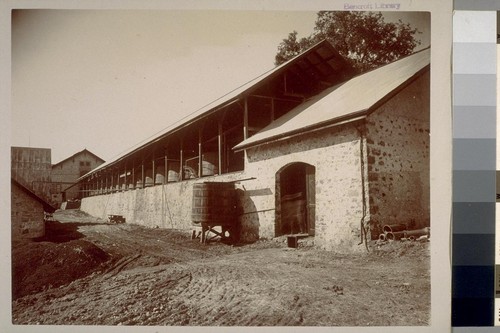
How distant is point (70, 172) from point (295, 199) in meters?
1.66

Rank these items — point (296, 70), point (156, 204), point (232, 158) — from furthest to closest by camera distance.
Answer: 1. point (156, 204)
2. point (232, 158)
3. point (296, 70)

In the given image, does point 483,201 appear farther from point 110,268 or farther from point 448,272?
point 110,268

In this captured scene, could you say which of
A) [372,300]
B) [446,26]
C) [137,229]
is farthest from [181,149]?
[446,26]

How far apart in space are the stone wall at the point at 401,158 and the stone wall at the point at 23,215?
235 cm

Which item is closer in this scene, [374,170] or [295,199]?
[374,170]

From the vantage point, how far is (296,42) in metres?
2.70

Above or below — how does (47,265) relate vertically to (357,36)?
below

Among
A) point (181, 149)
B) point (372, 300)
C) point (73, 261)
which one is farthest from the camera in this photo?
point (181, 149)

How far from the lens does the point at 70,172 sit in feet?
9.25

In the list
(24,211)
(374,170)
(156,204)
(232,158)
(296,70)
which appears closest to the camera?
(374,170)

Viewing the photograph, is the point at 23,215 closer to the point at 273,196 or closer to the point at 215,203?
the point at 215,203

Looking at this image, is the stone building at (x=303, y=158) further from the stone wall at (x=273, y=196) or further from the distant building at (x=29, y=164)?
the distant building at (x=29, y=164)

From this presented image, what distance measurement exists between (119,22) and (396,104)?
6.61 feet

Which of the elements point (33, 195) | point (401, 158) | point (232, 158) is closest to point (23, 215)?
point (33, 195)
